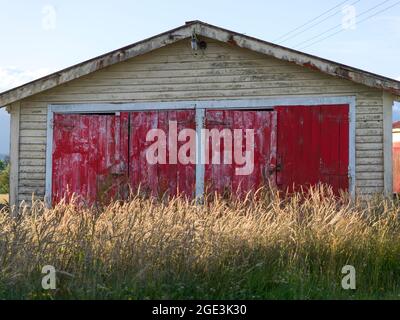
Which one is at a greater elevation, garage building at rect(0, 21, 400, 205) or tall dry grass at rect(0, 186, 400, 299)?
garage building at rect(0, 21, 400, 205)

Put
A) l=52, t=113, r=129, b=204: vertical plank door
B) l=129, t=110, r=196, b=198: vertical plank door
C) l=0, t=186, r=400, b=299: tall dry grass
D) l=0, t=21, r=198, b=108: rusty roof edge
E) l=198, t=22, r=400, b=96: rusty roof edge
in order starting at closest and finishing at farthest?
l=0, t=186, r=400, b=299: tall dry grass, l=198, t=22, r=400, b=96: rusty roof edge, l=0, t=21, r=198, b=108: rusty roof edge, l=129, t=110, r=196, b=198: vertical plank door, l=52, t=113, r=129, b=204: vertical plank door

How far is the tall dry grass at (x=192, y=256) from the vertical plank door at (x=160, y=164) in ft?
11.9

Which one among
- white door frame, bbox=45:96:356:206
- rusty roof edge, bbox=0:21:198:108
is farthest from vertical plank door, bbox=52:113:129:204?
rusty roof edge, bbox=0:21:198:108

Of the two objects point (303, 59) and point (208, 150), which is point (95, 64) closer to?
point (208, 150)

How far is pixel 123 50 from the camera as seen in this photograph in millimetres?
10227

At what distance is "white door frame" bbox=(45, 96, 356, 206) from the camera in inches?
378

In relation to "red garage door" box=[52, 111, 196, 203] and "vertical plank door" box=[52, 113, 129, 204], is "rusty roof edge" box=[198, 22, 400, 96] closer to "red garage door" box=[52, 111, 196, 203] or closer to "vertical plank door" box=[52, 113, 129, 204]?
"red garage door" box=[52, 111, 196, 203]

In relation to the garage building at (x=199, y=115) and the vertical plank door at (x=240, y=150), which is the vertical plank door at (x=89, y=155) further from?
the vertical plank door at (x=240, y=150)

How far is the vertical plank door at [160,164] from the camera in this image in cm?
1021

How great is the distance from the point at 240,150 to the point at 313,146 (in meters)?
1.24

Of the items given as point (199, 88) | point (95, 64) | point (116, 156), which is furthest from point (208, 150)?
point (95, 64)

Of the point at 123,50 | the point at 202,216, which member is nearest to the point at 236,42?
the point at 123,50

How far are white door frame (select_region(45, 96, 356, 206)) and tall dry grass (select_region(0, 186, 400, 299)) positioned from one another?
3324 millimetres

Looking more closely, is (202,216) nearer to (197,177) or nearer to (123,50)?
(197,177)
